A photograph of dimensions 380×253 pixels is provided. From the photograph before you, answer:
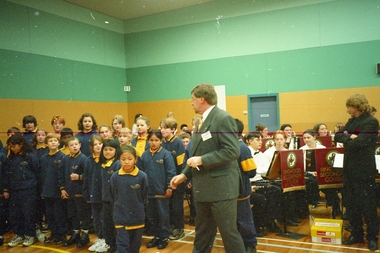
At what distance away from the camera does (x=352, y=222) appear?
3.09 meters

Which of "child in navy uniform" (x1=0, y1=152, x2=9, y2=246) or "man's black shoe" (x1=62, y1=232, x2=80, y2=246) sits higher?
"child in navy uniform" (x1=0, y1=152, x2=9, y2=246)

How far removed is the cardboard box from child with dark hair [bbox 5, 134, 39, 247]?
3006mm

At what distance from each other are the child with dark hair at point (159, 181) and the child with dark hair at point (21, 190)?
1.31m

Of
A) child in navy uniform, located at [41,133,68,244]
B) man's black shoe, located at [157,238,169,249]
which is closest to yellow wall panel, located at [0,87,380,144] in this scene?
child in navy uniform, located at [41,133,68,244]

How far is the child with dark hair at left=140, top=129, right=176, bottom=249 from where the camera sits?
Result: 328cm

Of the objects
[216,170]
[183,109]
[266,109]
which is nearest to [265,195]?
[216,170]

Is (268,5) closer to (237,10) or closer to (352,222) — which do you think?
(237,10)

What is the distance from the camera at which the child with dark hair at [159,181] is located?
10.8 ft

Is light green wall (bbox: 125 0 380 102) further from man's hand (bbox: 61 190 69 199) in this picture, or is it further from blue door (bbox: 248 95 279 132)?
man's hand (bbox: 61 190 69 199)

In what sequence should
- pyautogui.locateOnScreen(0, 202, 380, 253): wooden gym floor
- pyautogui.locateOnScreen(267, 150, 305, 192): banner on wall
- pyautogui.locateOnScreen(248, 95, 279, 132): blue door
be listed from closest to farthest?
pyautogui.locateOnScreen(0, 202, 380, 253): wooden gym floor < pyautogui.locateOnScreen(267, 150, 305, 192): banner on wall < pyautogui.locateOnScreen(248, 95, 279, 132): blue door

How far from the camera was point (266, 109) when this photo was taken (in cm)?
757

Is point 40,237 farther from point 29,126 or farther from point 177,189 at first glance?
point 177,189

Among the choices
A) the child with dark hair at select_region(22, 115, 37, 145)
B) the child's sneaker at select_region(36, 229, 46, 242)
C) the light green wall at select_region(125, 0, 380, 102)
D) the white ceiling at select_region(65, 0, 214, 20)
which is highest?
the white ceiling at select_region(65, 0, 214, 20)

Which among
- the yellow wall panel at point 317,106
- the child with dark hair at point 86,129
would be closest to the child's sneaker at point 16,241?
the child with dark hair at point 86,129
